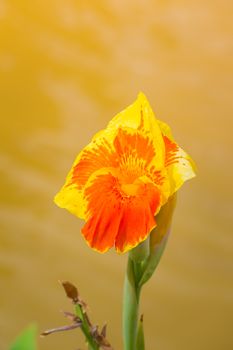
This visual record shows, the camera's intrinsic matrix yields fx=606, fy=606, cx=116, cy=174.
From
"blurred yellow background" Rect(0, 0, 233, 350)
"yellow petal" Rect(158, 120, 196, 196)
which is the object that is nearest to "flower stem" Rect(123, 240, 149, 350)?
"yellow petal" Rect(158, 120, 196, 196)

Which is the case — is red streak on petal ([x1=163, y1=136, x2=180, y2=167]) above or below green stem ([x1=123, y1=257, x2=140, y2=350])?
above

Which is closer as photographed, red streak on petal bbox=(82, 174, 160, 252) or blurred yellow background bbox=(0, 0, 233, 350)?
red streak on petal bbox=(82, 174, 160, 252)

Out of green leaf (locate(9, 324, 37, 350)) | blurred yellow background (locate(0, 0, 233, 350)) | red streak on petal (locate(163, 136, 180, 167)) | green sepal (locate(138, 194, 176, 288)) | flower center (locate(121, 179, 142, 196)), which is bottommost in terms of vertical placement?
green leaf (locate(9, 324, 37, 350))

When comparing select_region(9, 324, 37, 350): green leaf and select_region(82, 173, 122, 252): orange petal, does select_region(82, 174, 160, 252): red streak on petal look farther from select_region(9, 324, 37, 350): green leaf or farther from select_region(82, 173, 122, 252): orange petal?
select_region(9, 324, 37, 350): green leaf

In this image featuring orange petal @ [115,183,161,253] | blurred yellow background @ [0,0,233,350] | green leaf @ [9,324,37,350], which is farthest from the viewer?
blurred yellow background @ [0,0,233,350]

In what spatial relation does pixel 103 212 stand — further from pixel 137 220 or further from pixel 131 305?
pixel 131 305

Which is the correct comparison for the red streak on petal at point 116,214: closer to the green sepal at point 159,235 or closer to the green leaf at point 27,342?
the green sepal at point 159,235

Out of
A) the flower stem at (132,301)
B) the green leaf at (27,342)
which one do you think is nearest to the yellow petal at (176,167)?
the flower stem at (132,301)
